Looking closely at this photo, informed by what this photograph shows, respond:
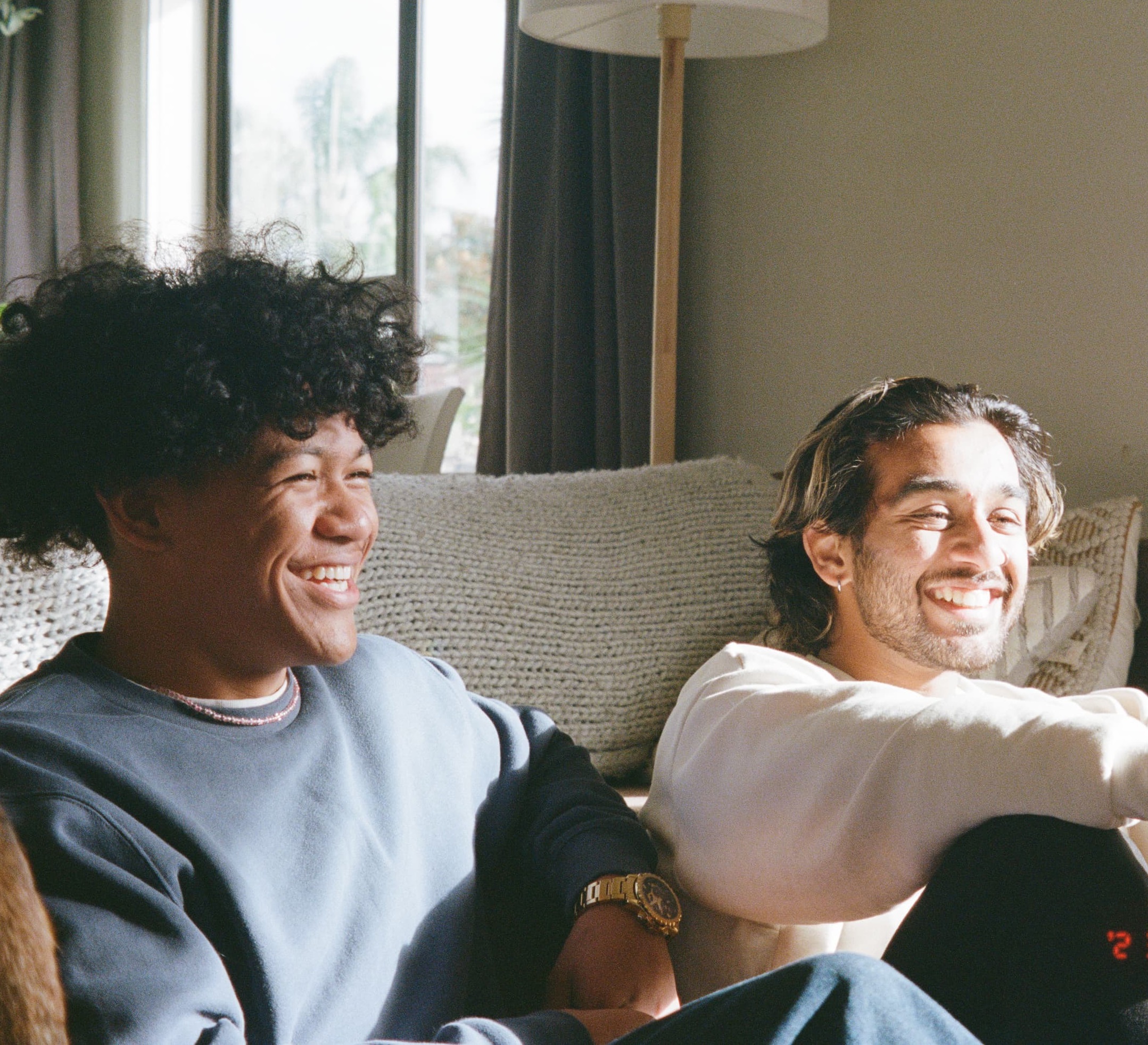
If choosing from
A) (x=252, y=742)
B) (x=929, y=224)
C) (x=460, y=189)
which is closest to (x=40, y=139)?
(x=460, y=189)

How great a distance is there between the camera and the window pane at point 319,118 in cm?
437

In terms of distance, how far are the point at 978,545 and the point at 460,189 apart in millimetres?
3104

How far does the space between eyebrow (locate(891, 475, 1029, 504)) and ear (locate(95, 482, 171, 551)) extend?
79 centimetres

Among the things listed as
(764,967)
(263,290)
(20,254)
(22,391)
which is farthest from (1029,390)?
(20,254)

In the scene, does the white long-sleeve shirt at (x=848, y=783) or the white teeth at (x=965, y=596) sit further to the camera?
the white teeth at (x=965, y=596)

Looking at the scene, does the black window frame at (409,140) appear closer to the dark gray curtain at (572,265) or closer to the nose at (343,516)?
the dark gray curtain at (572,265)

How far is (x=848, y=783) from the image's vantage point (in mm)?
1001

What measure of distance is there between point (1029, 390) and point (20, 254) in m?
4.08

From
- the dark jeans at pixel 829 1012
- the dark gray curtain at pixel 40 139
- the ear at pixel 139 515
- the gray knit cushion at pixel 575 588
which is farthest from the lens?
the dark gray curtain at pixel 40 139

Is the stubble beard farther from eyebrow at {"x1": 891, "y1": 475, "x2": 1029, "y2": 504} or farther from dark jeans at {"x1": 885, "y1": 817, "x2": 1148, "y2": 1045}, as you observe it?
dark jeans at {"x1": 885, "y1": 817, "x2": 1148, "y2": 1045}

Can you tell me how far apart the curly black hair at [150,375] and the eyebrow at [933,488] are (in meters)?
0.62

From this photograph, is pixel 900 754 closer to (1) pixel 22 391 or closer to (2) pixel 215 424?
(2) pixel 215 424

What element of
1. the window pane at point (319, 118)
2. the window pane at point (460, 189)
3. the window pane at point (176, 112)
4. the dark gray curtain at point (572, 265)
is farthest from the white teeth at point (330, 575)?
the window pane at point (176, 112)

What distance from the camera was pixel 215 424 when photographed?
935 millimetres
